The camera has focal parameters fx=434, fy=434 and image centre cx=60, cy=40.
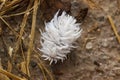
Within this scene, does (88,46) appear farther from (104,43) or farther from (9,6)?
(9,6)

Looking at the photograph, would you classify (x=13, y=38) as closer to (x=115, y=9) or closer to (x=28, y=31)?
(x=28, y=31)

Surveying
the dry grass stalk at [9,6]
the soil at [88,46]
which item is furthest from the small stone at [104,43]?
the dry grass stalk at [9,6]

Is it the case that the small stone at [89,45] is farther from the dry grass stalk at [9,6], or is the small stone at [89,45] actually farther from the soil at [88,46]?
the dry grass stalk at [9,6]

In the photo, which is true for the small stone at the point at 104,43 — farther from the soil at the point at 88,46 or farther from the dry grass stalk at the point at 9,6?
the dry grass stalk at the point at 9,6

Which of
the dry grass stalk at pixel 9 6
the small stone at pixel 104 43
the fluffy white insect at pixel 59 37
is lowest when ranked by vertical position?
the small stone at pixel 104 43

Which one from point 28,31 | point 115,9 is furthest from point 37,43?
point 115,9

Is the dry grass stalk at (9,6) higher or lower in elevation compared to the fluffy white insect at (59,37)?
higher
